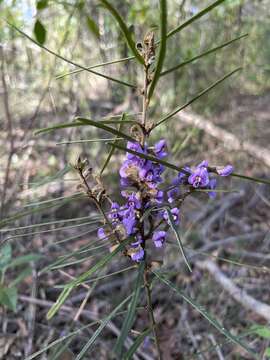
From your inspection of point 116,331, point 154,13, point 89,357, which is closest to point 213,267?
point 116,331

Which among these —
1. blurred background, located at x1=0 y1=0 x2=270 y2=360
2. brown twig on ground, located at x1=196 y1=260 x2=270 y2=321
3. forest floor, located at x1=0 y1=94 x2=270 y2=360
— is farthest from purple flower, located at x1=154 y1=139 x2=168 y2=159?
brown twig on ground, located at x1=196 y1=260 x2=270 y2=321

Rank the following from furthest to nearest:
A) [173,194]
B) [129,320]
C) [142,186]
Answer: [173,194] → [142,186] → [129,320]

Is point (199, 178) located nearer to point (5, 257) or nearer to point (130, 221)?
point (130, 221)

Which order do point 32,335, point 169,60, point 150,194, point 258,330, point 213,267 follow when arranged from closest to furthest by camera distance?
1. point 150,194
2. point 258,330
3. point 32,335
4. point 213,267
5. point 169,60

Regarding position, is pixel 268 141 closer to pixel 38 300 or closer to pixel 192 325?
pixel 192 325

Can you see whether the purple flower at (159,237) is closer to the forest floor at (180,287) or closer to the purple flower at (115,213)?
the purple flower at (115,213)

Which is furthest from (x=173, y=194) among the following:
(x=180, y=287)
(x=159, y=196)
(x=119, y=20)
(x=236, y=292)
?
(x=180, y=287)
